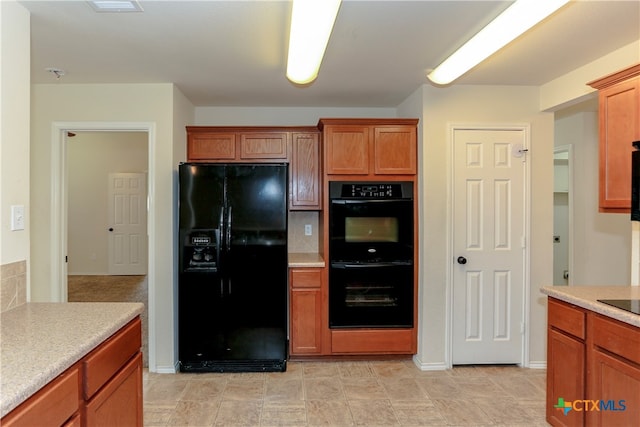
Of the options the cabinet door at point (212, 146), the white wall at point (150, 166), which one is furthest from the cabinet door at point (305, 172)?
the white wall at point (150, 166)

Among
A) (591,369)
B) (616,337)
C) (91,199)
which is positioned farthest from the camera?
(91,199)

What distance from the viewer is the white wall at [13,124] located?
5.55ft

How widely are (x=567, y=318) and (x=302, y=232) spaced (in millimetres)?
2454

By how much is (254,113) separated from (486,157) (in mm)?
2318

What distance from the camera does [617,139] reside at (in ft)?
6.98

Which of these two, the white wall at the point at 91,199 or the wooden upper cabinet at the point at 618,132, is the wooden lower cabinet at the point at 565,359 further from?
the white wall at the point at 91,199

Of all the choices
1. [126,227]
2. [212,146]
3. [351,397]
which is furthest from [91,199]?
[351,397]

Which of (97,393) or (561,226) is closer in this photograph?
(97,393)

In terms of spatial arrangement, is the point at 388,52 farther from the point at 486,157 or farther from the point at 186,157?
the point at 186,157

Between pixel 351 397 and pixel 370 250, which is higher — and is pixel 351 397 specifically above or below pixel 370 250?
below

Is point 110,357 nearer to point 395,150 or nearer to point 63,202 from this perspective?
point 63,202

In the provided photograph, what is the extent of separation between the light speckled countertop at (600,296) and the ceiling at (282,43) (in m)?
1.56

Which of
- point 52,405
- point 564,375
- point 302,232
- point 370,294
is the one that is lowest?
point 564,375

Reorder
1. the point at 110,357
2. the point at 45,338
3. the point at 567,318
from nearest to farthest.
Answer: the point at 45,338
the point at 110,357
the point at 567,318
